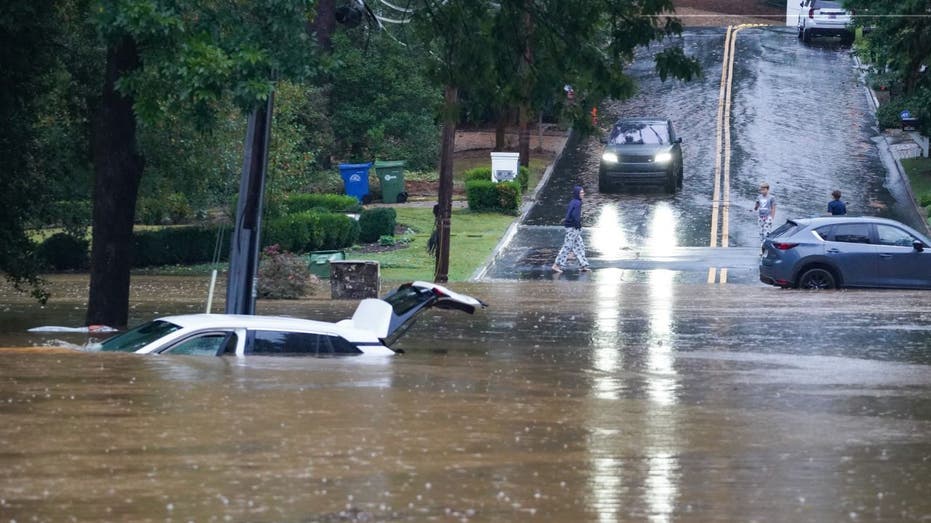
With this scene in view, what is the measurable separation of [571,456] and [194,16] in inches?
333

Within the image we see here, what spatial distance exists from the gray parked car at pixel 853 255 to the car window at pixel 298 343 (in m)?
13.7

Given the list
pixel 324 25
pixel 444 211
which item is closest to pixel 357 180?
pixel 324 25

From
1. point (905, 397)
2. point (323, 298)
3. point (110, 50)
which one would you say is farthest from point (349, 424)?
point (323, 298)

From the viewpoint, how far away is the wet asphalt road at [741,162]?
32.9 meters

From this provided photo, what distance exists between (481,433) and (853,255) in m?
15.3

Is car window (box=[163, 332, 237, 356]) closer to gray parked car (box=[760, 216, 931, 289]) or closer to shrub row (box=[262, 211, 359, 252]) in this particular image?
gray parked car (box=[760, 216, 931, 289])

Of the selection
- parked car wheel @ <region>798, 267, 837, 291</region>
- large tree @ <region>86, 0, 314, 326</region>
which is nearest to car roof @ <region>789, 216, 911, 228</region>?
parked car wheel @ <region>798, 267, 837, 291</region>

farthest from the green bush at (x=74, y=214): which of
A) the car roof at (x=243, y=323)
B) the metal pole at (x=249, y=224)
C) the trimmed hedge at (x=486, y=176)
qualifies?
the car roof at (x=243, y=323)

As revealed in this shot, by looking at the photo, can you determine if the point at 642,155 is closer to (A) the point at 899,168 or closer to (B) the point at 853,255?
(A) the point at 899,168

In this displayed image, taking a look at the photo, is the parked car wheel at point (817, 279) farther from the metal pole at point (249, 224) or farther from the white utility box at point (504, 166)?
the white utility box at point (504, 166)

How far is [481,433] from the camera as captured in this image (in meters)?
11.0

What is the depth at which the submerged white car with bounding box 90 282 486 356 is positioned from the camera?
41.7 feet

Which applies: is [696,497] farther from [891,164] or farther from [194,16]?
[891,164]

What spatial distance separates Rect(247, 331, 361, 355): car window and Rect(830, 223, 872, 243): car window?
14000 mm
